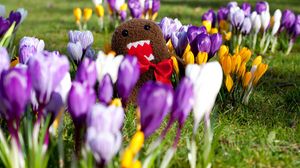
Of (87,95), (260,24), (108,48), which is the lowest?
(260,24)

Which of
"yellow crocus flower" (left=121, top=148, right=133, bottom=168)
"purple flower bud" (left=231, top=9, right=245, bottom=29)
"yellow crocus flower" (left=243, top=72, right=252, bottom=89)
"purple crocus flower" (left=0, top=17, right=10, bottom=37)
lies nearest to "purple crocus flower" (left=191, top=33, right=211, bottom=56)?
"yellow crocus flower" (left=243, top=72, right=252, bottom=89)

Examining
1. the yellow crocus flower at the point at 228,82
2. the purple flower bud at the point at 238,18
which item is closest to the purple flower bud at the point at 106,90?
the yellow crocus flower at the point at 228,82

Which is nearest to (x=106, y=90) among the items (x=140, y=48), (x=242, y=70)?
(x=140, y=48)

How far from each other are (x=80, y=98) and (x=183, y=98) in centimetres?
47

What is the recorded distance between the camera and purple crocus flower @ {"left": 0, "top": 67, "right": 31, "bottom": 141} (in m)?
2.41

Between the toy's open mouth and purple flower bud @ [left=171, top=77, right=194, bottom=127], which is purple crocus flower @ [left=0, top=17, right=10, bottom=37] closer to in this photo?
the toy's open mouth

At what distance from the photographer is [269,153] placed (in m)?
3.39

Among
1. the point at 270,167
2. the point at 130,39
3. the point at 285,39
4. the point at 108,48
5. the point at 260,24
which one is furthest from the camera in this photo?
the point at 285,39

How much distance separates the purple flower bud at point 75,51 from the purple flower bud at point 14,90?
1.49 m

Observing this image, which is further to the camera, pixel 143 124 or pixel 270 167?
pixel 270 167

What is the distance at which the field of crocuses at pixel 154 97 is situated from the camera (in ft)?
8.09

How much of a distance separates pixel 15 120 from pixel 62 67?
347 millimetres

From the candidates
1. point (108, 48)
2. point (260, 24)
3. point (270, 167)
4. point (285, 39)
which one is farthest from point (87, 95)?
point (285, 39)

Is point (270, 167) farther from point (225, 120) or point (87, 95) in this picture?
point (87, 95)
